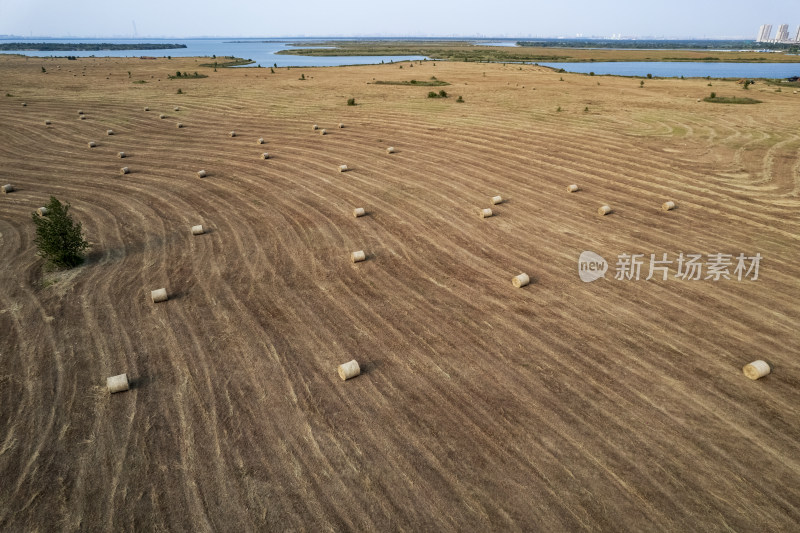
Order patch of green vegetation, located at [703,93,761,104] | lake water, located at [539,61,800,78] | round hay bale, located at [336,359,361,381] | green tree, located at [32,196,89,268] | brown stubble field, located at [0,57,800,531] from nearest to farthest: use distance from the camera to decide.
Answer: brown stubble field, located at [0,57,800,531] < round hay bale, located at [336,359,361,381] < green tree, located at [32,196,89,268] < patch of green vegetation, located at [703,93,761,104] < lake water, located at [539,61,800,78]

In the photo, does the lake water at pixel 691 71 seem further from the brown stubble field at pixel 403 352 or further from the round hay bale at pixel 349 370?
the round hay bale at pixel 349 370

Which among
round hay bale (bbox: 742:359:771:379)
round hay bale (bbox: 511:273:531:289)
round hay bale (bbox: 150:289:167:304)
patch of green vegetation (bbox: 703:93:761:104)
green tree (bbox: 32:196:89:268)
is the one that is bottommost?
round hay bale (bbox: 742:359:771:379)

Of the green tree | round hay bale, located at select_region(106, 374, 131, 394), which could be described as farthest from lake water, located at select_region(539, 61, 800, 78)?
round hay bale, located at select_region(106, 374, 131, 394)

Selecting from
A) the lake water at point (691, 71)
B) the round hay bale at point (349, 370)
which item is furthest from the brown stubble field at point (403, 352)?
the lake water at point (691, 71)

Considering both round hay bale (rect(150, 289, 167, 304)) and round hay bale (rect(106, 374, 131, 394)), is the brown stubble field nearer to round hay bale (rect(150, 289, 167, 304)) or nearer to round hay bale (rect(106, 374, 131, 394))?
round hay bale (rect(106, 374, 131, 394))

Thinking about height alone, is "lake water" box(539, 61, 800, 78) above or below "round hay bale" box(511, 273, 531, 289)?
above

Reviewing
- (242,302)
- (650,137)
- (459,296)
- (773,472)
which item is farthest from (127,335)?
(650,137)
